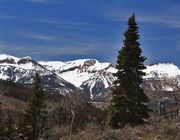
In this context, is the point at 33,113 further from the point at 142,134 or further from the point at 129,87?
the point at 142,134

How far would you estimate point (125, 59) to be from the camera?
48.9 metres

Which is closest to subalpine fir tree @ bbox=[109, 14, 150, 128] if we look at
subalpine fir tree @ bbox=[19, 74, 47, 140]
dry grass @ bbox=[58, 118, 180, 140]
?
dry grass @ bbox=[58, 118, 180, 140]

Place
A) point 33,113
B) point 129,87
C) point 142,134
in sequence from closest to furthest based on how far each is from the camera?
point 142,134, point 129,87, point 33,113

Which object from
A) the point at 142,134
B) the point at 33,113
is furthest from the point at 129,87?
the point at 33,113

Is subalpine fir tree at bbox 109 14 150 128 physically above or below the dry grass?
above

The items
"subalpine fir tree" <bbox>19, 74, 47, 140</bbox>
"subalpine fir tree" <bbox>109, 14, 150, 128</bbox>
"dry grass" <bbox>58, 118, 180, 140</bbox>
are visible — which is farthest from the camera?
"subalpine fir tree" <bbox>19, 74, 47, 140</bbox>

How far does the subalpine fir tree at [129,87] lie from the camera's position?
4578 centimetres

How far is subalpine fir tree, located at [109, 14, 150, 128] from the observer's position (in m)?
45.8

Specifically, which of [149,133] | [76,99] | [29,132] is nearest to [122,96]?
[149,133]

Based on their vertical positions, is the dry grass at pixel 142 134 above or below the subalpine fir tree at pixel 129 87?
below

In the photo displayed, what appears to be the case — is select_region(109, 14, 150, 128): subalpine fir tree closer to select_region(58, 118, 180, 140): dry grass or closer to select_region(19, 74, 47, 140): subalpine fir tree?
select_region(58, 118, 180, 140): dry grass

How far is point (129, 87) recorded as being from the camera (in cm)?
4797

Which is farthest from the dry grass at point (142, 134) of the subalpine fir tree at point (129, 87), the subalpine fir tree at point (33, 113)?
the subalpine fir tree at point (33, 113)

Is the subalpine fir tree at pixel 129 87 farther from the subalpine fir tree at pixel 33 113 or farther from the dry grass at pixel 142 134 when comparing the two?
the subalpine fir tree at pixel 33 113
